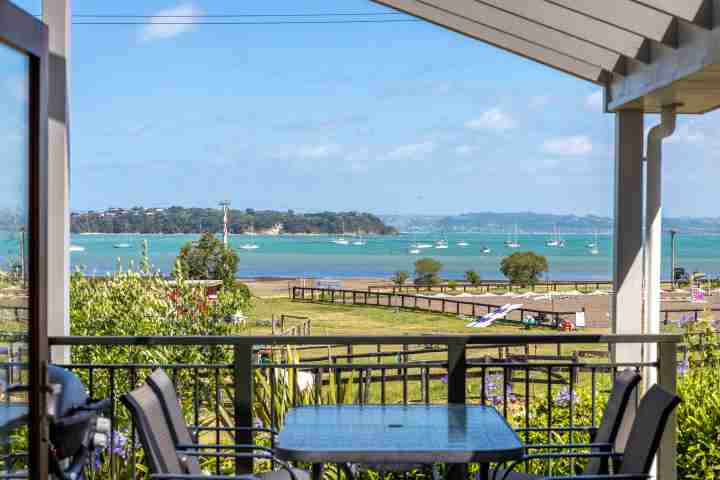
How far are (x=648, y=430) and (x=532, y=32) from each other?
240cm

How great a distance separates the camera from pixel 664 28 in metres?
3.99

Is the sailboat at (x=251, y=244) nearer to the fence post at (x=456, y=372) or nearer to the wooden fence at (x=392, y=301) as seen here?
the wooden fence at (x=392, y=301)

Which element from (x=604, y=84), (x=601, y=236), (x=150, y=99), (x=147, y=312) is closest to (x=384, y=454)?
(x=604, y=84)

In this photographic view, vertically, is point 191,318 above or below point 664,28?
below

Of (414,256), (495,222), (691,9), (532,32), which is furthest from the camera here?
(495,222)

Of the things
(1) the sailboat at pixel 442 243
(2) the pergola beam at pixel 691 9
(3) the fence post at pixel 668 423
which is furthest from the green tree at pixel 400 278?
(2) the pergola beam at pixel 691 9

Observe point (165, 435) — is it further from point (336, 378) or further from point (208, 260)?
point (208, 260)

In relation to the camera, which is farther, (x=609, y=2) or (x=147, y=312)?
(x=147, y=312)

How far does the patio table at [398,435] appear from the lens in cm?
288

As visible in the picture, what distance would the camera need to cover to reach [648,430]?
119 inches

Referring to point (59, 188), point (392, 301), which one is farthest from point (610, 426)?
point (392, 301)

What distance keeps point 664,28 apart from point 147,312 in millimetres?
8917

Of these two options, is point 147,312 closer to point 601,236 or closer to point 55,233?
point 55,233

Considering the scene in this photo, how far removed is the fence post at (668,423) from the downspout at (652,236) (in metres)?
0.81
